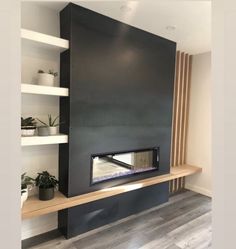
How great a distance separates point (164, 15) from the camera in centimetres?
238

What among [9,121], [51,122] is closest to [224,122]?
[9,121]

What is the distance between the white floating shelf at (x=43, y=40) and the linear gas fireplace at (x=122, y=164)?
4.20ft

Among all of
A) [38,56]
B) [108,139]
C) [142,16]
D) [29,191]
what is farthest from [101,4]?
[29,191]

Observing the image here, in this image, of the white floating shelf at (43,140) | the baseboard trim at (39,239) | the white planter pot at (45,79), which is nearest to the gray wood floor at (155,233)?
the baseboard trim at (39,239)

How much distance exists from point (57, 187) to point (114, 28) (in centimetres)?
206

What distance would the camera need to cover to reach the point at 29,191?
2.26 metres

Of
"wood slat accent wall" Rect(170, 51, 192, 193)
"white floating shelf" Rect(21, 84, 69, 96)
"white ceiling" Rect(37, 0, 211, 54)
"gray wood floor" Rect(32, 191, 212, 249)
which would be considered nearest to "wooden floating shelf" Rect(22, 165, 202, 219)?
"gray wood floor" Rect(32, 191, 212, 249)

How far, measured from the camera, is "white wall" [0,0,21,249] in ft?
2.19

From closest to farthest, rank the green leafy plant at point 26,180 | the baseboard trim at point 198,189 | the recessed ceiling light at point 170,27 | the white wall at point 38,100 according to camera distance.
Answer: the green leafy plant at point 26,180, the white wall at point 38,100, the recessed ceiling light at point 170,27, the baseboard trim at point 198,189

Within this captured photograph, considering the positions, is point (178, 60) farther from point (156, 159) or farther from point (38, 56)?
point (38, 56)

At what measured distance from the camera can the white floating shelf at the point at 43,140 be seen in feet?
6.41

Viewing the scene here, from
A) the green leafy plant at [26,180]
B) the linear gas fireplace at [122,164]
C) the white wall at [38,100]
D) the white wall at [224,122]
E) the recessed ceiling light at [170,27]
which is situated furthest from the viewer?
the recessed ceiling light at [170,27]

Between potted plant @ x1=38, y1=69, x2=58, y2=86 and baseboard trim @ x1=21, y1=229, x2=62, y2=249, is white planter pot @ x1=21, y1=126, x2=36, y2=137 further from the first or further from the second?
baseboard trim @ x1=21, y1=229, x2=62, y2=249

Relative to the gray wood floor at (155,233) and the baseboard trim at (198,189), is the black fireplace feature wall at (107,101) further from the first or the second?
the baseboard trim at (198,189)
